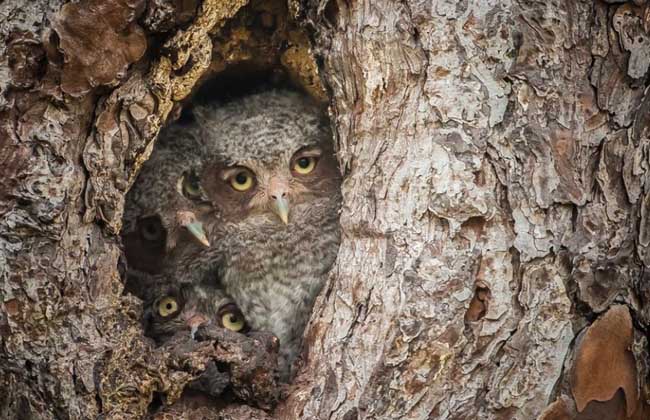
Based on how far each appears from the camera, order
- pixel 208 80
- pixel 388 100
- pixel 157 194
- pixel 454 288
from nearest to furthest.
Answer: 1. pixel 454 288
2. pixel 388 100
3. pixel 157 194
4. pixel 208 80

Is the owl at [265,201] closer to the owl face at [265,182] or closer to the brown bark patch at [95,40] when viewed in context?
the owl face at [265,182]

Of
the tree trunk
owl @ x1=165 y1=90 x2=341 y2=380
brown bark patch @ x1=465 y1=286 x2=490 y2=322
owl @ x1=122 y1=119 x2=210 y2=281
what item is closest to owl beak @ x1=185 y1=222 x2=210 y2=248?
owl @ x1=122 y1=119 x2=210 y2=281

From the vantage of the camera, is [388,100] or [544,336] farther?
Answer: [388,100]

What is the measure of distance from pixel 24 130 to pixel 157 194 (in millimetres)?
941

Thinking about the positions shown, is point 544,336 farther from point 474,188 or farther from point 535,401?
point 474,188

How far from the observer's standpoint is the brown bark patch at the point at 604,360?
7.05 feet

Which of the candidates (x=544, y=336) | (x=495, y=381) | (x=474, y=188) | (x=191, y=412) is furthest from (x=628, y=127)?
(x=191, y=412)

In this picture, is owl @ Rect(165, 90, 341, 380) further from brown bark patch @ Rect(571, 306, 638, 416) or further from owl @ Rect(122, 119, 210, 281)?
brown bark patch @ Rect(571, 306, 638, 416)

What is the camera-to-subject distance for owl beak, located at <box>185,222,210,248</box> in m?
3.04

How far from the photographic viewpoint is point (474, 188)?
2.15m

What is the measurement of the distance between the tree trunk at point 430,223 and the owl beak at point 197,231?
704 millimetres

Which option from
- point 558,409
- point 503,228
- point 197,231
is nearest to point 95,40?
point 197,231

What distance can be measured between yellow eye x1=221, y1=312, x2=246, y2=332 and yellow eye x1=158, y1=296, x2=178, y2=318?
0.62 feet

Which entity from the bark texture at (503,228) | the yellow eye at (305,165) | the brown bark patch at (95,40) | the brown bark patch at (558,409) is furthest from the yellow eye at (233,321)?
the brown bark patch at (558,409)
